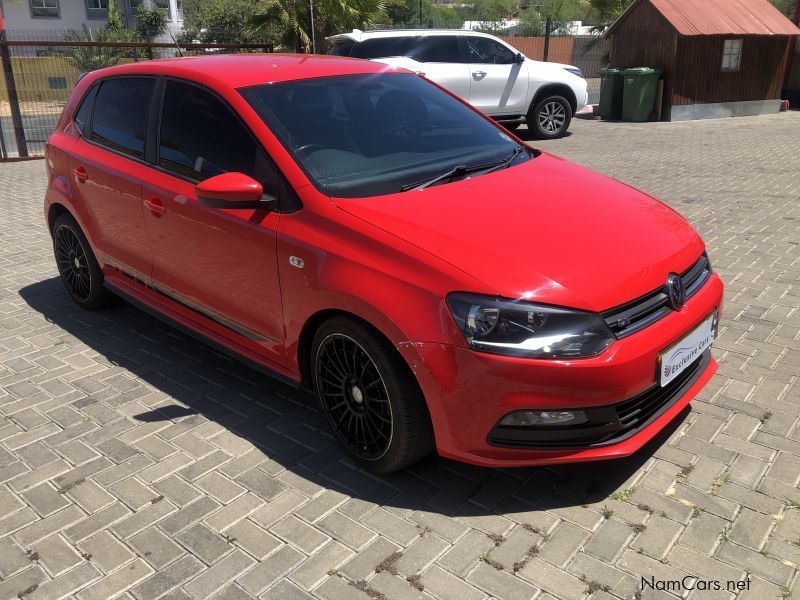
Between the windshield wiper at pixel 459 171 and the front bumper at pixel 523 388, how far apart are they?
96 cm

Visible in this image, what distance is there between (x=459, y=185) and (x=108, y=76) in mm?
2750

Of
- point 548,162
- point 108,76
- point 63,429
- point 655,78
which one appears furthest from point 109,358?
point 655,78

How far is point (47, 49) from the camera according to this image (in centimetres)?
1297

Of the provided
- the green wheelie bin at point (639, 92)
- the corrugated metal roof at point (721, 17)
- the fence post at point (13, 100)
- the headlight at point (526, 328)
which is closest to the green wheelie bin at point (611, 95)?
the green wheelie bin at point (639, 92)

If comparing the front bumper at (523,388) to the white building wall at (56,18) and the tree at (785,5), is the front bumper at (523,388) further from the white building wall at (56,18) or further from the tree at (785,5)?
the white building wall at (56,18)

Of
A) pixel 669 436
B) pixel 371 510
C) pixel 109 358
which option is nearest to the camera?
pixel 371 510

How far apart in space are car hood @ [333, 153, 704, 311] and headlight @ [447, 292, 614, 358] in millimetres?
50

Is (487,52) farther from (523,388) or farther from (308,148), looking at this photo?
(523,388)

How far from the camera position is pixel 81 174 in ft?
16.3

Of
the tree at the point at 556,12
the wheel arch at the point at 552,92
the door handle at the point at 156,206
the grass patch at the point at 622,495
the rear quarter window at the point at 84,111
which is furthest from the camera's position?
the tree at the point at 556,12

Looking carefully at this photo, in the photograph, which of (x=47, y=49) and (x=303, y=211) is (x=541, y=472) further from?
(x=47, y=49)

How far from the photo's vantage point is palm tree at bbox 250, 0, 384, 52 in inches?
750

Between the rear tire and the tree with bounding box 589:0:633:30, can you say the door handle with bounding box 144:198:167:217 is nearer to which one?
the rear tire

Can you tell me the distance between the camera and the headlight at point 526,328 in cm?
280
